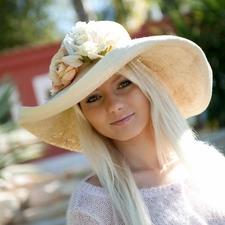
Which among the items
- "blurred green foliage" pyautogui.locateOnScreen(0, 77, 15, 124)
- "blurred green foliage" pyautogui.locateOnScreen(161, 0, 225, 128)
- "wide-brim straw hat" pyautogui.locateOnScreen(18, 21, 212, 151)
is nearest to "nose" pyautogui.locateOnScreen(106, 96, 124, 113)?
"wide-brim straw hat" pyautogui.locateOnScreen(18, 21, 212, 151)

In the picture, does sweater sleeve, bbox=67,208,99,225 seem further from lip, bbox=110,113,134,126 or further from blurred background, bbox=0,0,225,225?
blurred background, bbox=0,0,225,225

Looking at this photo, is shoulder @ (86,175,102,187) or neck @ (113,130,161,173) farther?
neck @ (113,130,161,173)

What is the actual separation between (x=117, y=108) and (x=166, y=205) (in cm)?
46

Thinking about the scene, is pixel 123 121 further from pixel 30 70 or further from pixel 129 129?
pixel 30 70

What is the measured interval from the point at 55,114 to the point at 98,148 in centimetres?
25

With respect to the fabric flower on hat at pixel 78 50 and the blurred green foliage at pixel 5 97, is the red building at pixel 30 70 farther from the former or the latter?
the fabric flower on hat at pixel 78 50

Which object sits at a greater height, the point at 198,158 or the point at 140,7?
the point at 198,158

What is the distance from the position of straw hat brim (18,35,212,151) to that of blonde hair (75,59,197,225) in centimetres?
11

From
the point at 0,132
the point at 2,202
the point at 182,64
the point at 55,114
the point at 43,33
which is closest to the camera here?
the point at 55,114

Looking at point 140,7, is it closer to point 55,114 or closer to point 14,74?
point 14,74

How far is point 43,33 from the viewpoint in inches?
917

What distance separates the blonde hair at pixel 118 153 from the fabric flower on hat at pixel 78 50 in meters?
0.13

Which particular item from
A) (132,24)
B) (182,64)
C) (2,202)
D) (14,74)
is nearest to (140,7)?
(132,24)

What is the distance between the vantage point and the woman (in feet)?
7.33
